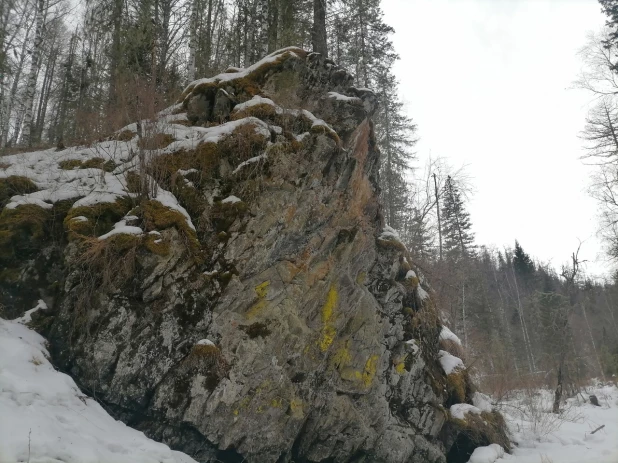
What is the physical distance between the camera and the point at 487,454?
7426mm

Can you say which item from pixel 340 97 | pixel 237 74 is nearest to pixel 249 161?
pixel 237 74

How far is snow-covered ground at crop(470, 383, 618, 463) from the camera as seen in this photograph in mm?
7344

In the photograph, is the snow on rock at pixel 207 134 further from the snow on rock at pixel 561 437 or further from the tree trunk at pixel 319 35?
the snow on rock at pixel 561 437

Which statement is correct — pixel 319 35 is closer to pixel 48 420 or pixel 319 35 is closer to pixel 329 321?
pixel 329 321

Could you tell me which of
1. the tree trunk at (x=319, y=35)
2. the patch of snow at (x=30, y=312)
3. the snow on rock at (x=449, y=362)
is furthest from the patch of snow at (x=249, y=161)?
the snow on rock at (x=449, y=362)

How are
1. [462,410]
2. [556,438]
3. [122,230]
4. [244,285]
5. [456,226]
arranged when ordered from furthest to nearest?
[456,226] → [556,438] → [462,410] → [244,285] → [122,230]

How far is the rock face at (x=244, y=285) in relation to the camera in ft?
17.2

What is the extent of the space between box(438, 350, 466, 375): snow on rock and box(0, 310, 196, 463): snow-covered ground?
20.1 feet

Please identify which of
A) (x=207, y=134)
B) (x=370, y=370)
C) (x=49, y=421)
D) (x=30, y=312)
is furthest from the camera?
(x=370, y=370)

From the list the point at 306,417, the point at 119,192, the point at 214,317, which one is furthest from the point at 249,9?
the point at 306,417

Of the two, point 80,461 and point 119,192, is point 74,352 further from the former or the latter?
point 119,192

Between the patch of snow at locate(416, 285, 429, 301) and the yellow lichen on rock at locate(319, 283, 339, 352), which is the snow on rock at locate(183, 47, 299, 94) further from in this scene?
the patch of snow at locate(416, 285, 429, 301)

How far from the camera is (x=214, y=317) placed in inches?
222

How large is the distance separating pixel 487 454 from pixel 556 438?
7.83 ft
